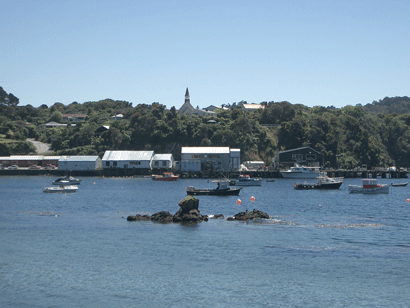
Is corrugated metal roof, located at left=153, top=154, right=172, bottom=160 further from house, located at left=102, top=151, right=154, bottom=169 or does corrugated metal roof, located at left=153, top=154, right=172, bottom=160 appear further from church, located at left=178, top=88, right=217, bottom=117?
church, located at left=178, top=88, right=217, bottom=117

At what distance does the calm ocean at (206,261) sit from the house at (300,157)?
275 ft

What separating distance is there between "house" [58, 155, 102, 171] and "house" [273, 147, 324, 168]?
55012mm

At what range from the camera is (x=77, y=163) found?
456ft

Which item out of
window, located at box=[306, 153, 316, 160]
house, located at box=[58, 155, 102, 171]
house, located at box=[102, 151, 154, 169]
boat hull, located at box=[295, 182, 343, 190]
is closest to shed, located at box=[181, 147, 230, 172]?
house, located at box=[102, 151, 154, 169]

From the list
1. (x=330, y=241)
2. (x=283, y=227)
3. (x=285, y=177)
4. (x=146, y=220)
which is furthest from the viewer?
(x=285, y=177)

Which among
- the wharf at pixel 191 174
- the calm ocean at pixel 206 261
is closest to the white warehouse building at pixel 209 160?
the wharf at pixel 191 174

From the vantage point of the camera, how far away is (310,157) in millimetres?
141000

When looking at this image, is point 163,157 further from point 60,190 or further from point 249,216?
point 249,216

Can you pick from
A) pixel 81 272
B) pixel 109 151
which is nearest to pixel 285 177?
pixel 109 151

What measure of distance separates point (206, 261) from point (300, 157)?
111891 millimetres

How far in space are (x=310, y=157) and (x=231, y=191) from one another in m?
68.7

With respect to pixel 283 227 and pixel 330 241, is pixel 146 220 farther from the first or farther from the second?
pixel 330 241

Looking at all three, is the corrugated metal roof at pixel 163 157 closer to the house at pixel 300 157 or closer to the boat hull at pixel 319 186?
the house at pixel 300 157

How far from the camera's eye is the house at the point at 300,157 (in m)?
140
